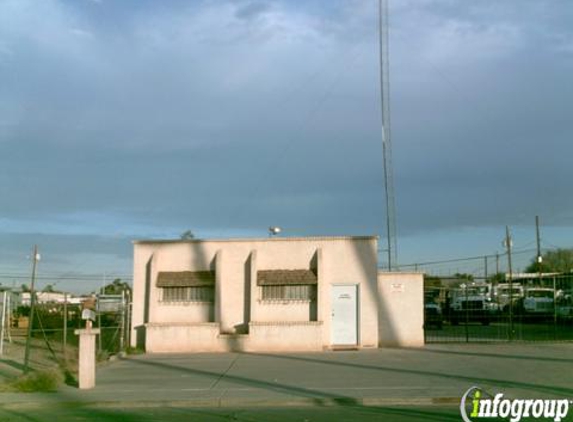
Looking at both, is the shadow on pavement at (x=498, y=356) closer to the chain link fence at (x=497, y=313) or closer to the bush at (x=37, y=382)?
the chain link fence at (x=497, y=313)

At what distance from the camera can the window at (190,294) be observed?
26234 millimetres

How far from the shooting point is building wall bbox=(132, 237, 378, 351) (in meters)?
25.3

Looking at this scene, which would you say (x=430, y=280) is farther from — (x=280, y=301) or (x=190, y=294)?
(x=190, y=294)

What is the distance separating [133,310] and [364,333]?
→ 27.6ft

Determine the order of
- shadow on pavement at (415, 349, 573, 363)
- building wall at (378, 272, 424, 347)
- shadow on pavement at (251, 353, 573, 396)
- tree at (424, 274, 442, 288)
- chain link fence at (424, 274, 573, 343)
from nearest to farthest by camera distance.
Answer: shadow on pavement at (251, 353, 573, 396) → shadow on pavement at (415, 349, 573, 363) → building wall at (378, 272, 424, 347) → chain link fence at (424, 274, 573, 343) → tree at (424, 274, 442, 288)

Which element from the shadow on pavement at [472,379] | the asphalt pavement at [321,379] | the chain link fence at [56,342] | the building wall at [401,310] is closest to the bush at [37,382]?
the asphalt pavement at [321,379]

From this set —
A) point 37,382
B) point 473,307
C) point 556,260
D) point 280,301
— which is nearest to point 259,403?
point 37,382

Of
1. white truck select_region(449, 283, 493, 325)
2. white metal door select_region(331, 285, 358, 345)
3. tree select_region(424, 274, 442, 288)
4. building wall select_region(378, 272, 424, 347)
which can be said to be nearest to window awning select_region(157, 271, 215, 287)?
white metal door select_region(331, 285, 358, 345)

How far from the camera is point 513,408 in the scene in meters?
12.4

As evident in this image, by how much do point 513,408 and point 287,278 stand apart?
13.8 metres

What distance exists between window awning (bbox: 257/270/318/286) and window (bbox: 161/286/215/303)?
6.33ft

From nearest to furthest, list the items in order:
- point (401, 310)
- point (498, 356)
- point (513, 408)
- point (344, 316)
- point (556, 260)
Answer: point (513, 408)
point (498, 356)
point (344, 316)
point (401, 310)
point (556, 260)

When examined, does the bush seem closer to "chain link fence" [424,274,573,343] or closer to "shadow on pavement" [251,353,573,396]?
"shadow on pavement" [251,353,573,396]

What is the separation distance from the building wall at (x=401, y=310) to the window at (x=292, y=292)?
249cm
